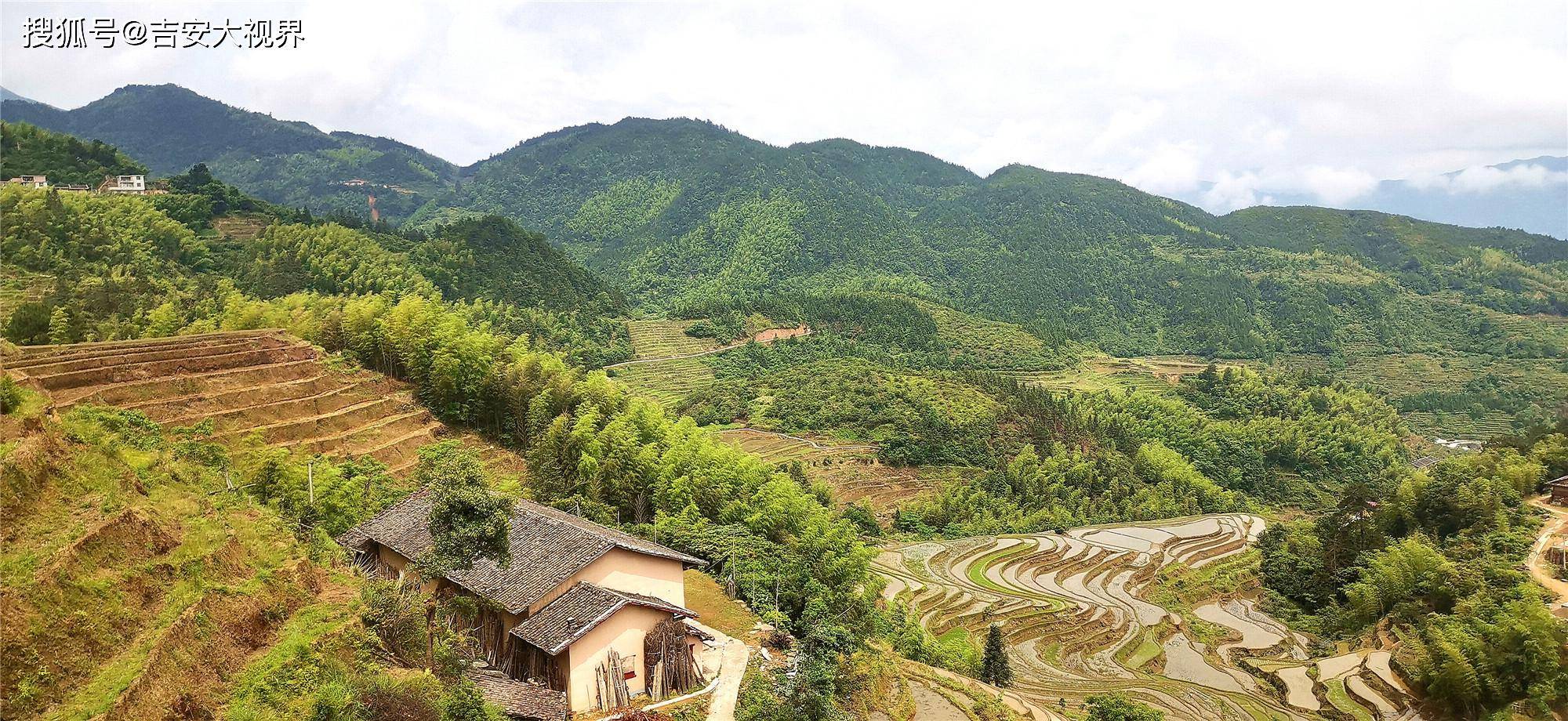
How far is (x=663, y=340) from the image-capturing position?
81.2 metres

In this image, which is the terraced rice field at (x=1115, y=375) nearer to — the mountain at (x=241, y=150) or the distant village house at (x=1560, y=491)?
the distant village house at (x=1560, y=491)

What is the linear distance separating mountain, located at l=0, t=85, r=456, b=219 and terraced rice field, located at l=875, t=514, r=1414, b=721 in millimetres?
145495

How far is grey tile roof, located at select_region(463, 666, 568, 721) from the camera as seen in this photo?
47.7 ft

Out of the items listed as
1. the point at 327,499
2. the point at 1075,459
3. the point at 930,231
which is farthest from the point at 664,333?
the point at 930,231

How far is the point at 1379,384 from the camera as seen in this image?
102 metres

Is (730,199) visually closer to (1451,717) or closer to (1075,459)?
(1075,459)

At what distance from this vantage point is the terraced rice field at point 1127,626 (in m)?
27.7

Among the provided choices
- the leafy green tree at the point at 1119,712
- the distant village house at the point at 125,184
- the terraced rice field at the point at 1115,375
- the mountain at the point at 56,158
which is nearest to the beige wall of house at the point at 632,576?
the leafy green tree at the point at 1119,712

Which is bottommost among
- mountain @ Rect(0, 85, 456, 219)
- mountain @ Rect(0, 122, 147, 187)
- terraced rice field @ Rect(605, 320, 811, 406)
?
terraced rice field @ Rect(605, 320, 811, 406)

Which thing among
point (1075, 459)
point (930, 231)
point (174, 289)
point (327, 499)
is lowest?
point (1075, 459)

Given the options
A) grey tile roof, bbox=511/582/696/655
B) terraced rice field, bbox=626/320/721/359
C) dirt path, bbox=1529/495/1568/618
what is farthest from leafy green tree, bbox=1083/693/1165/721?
terraced rice field, bbox=626/320/721/359

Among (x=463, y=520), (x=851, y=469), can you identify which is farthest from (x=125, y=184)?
(x=463, y=520)

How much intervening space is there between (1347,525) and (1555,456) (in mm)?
8961

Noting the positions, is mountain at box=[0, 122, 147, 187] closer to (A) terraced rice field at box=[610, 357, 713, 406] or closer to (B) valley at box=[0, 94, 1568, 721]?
(B) valley at box=[0, 94, 1568, 721]
